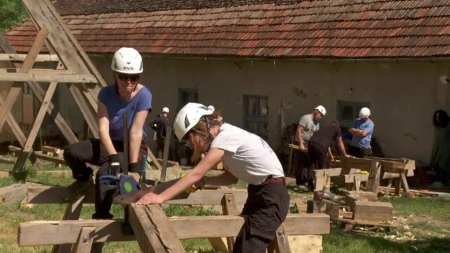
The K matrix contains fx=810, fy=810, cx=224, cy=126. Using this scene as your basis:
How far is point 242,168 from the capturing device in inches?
215

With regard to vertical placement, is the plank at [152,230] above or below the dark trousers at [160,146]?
above

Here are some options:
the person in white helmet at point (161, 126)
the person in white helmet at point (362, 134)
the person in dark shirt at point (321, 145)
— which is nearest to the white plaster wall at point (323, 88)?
the person in white helmet at point (362, 134)

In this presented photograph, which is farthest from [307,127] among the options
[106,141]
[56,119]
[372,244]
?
[106,141]

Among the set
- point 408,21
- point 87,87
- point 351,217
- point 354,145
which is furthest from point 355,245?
point 408,21

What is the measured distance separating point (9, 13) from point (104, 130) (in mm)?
32442

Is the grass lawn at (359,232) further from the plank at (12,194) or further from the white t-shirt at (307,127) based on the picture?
the white t-shirt at (307,127)

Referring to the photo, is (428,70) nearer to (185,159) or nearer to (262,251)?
(185,159)

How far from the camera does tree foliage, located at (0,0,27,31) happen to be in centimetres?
3684

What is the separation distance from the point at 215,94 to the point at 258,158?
1621cm

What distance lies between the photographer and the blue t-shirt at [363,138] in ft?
53.8

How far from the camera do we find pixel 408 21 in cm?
1745

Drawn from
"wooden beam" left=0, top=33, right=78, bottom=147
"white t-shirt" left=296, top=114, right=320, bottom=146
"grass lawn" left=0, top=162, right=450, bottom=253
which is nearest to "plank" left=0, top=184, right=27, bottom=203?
"grass lawn" left=0, top=162, right=450, bottom=253

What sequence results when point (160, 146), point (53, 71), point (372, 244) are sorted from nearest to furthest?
point (372, 244)
point (53, 71)
point (160, 146)

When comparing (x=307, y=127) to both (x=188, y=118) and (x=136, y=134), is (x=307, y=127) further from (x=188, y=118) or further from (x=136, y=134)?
(x=188, y=118)
